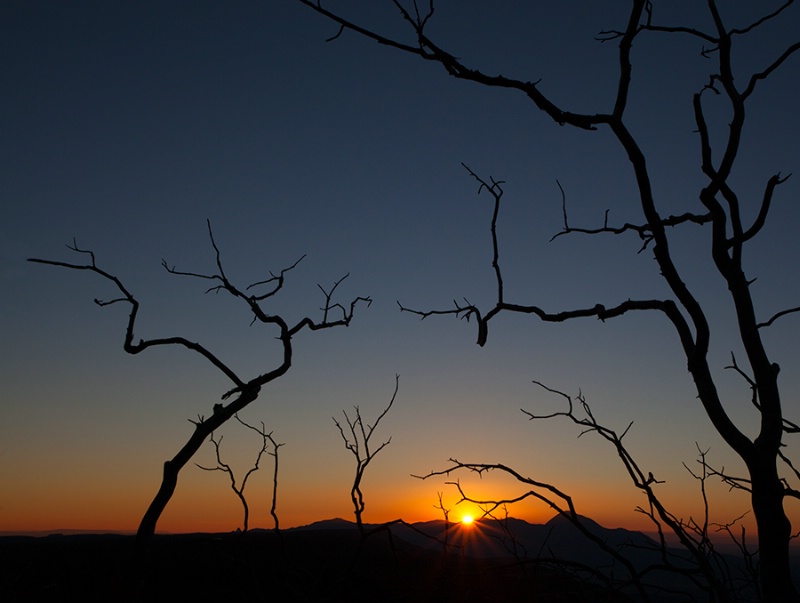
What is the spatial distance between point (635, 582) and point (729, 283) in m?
1.41

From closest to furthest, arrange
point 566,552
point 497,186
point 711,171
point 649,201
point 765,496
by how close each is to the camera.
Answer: point 765,496, point 649,201, point 711,171, point 497,186, point 566,552

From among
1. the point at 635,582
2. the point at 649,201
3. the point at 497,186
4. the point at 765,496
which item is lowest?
the point at 635,582

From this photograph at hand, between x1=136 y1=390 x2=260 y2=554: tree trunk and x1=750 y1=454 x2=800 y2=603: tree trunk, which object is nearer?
x1=750 y1=454 x2=800 y2=603: tree trunk

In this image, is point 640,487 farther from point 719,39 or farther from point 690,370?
point 719,39

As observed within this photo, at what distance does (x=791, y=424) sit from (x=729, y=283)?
675 millimetres

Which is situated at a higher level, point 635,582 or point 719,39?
point 719,39

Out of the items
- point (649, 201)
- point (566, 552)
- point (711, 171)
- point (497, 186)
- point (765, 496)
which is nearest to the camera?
point (765, 496)

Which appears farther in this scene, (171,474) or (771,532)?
(171,474)

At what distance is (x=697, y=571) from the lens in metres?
2.58

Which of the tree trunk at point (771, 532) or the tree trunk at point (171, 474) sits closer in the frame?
the tree trunk at point (771, 532)

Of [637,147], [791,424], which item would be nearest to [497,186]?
[637,147]

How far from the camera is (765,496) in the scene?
8.18ft

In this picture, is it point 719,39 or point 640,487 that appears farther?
point 719,39

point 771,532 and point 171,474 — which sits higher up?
point 171,474
